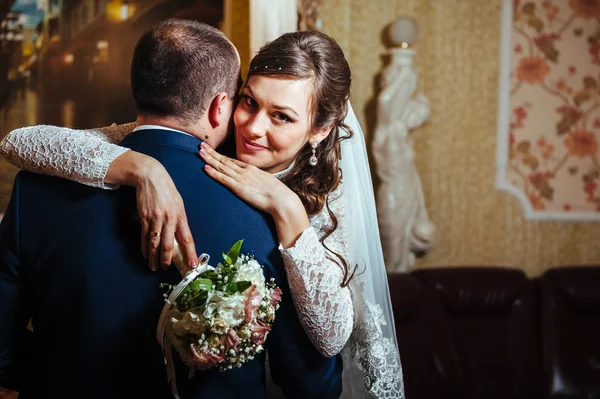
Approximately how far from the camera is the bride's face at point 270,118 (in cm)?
177

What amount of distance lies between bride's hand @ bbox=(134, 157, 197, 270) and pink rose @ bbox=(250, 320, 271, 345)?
17 cm

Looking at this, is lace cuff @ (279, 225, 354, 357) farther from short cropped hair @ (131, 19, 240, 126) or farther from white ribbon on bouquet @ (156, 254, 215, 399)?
short cropped hair @ (131, 19, 240, 126)

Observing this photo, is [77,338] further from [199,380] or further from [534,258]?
[534,258]

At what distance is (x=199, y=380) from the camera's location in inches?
59.6

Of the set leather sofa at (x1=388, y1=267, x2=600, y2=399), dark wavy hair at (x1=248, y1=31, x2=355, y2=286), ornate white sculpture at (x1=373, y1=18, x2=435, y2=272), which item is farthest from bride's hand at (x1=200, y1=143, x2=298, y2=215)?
ornate white sculpture at (x1=373, y1=18, x2=435, y2=272)

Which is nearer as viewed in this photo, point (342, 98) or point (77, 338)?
point (77, 338)

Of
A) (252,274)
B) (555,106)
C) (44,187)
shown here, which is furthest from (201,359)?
(555,106)

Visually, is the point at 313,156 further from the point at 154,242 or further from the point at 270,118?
the point at 154,242

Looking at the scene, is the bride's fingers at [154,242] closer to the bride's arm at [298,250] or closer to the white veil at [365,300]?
the bride's arm at [298,250]

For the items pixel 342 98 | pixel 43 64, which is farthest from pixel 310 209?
pixel 43 64

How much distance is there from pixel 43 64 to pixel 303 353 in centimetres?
259

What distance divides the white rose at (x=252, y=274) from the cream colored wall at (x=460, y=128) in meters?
3.11

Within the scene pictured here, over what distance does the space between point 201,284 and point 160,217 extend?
0.16 m

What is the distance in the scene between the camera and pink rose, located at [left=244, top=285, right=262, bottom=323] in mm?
1367
